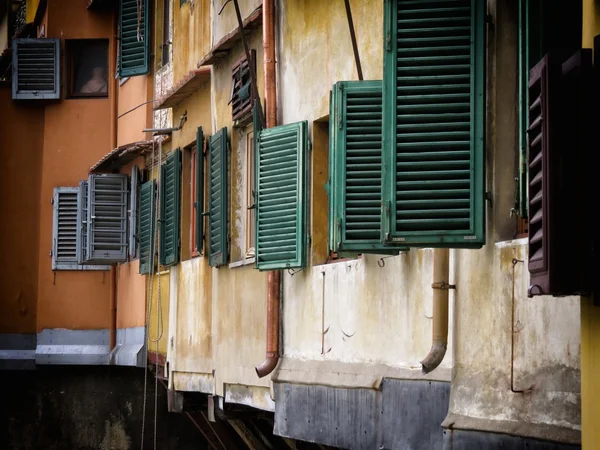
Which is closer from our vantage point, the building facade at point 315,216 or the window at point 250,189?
the building facade at point 315,216

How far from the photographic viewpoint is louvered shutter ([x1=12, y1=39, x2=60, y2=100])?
23297 mm

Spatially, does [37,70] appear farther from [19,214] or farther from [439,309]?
[439,309]

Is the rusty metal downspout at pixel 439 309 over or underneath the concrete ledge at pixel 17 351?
over

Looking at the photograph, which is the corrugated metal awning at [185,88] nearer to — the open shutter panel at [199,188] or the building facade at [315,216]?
the building facade at [315,216]

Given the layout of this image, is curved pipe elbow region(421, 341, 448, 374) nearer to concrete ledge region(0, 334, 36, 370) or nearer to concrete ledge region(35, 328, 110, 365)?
concrete ledge region(35, 328, 110, 365)

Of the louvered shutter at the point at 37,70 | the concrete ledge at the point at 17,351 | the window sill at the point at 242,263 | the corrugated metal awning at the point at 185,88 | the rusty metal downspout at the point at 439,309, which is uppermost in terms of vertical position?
the louvered shutter at the point at 37,70

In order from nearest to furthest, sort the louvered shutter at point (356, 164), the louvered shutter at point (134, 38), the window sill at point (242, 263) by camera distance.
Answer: the louvered shutter at point (356, 164), the window sill at point (242, 263), the louvered shutter at point (134, 38)

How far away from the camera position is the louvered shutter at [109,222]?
71.4 feet

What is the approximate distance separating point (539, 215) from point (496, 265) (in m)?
1.84

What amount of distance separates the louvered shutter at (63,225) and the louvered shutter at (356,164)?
→ 13424 mm

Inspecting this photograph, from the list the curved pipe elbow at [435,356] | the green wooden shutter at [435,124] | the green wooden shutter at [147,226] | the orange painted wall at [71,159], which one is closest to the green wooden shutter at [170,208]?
the green wooden shutter at [147,226]

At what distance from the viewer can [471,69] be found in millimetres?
8094

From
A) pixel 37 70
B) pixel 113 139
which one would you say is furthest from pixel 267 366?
pixel 37 70

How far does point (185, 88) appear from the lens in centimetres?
1717
